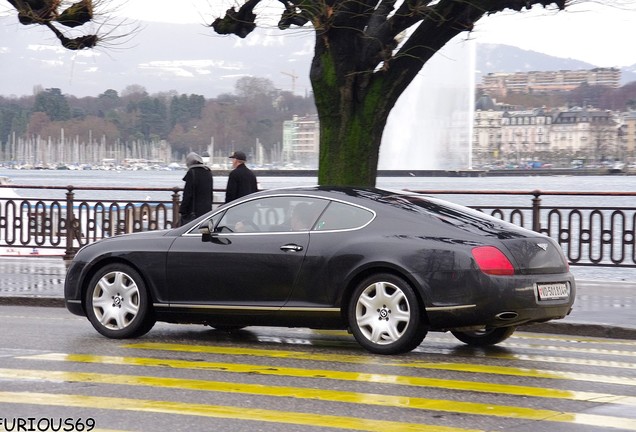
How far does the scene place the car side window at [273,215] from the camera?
10.9 metres

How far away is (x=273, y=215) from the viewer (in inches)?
437

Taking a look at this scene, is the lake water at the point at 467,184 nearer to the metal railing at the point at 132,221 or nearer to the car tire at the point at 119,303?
the metal railing at the point at 132,221

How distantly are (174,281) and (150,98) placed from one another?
433 feet

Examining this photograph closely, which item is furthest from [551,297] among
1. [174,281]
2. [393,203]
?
[174,281]

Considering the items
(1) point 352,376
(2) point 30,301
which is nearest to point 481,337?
(1) point 352,376

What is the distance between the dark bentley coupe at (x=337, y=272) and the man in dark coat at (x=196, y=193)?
501 centimetres

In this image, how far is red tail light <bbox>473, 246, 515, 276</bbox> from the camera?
9898 mm

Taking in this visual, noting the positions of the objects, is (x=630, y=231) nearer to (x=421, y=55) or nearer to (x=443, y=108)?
(x=421, y=55)

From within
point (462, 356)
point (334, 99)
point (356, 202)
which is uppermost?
point (334, 99)

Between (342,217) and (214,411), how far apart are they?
353 cm

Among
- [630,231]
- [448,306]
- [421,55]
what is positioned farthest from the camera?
[630,231]

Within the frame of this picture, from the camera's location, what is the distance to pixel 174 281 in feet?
36.7

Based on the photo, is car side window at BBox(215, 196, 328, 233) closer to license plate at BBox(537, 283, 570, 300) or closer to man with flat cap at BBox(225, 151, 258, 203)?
license plate at BBox(537, 283, 570, 300)

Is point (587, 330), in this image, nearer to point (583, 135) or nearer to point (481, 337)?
point (481, 337)
